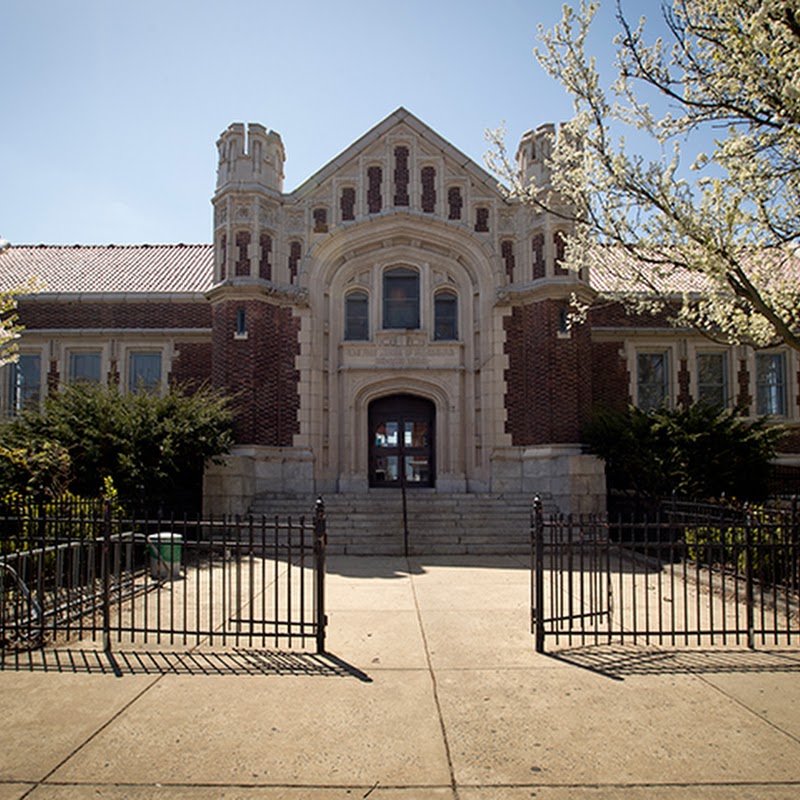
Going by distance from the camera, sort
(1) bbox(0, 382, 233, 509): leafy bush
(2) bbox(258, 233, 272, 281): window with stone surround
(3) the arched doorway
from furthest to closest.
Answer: (3) the arched doorway, (2) bbox(258, 233, 272, 281): window with stone surround, (1) bbox(0, 382, 233, 509): leafy bush

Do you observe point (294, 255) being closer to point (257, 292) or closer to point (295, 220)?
point (295, 220)

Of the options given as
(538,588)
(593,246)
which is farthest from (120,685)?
(593,246)

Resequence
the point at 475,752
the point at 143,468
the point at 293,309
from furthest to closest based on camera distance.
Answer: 1. the point at 293,309
2. the point at 143,468
3. the point at 475,752

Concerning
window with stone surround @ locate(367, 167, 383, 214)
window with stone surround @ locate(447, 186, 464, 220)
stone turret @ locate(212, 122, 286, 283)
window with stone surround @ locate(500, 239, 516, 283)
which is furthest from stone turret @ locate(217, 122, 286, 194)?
window with stone surround @ locate(500, 239, 516, 283)

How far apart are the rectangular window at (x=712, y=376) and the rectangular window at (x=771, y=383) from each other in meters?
1.01

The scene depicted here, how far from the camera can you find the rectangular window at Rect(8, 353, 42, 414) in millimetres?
19875

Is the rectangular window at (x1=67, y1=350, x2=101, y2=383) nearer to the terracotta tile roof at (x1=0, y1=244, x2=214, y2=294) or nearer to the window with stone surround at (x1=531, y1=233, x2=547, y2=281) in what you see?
the terracotta tile roof at (x1=0, y1=244, x2=214, y2=294)

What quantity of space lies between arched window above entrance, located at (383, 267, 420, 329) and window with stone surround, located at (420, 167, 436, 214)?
170cm

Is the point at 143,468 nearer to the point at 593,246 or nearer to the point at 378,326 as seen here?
the point at 378,326

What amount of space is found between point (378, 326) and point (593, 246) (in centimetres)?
814

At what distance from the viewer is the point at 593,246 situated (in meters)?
11.2

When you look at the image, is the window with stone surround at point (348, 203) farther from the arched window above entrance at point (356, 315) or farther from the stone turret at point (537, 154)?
the stone turret at point (537, 154)

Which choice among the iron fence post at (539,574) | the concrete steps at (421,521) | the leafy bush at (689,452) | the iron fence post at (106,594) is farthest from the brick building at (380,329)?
the iron fence post at (106,594)

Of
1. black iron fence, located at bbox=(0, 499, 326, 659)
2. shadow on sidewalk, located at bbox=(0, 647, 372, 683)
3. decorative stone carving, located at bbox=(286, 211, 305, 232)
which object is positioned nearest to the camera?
shadow on sidewalk, located at bbox=(0, 647, 372, 683)
